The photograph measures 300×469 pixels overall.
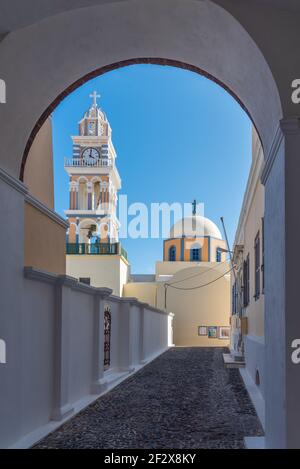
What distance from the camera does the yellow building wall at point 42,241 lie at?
746 centimetres

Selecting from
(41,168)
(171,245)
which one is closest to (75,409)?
(41,168)

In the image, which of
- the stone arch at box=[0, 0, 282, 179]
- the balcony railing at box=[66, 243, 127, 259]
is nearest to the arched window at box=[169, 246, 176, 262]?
the balcony railing at box=[66, 243, 127, 259]

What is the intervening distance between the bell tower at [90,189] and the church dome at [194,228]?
7561 mm

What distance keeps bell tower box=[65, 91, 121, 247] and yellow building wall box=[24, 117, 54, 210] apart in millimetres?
21362

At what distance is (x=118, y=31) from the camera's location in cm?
567

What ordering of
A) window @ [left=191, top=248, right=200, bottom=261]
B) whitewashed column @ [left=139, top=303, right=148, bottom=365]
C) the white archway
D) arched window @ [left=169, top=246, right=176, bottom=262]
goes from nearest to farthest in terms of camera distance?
1. the white archway
2. whitewashed column @ [left=139, top=303, right=148, bottom=365]
3. window @ [left=191, top=248, right=200, bottom=261]
4. arched window @ [left=169, top=246, right=176, bottom=262]

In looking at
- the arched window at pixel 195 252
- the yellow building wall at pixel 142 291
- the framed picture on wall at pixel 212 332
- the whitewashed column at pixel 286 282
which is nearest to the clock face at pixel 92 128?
the yellow building wall at pixel 142 291

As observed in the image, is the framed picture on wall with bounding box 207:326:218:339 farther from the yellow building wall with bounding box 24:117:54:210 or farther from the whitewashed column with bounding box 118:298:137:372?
the yellow building wall with bounding box 24:117:54:210

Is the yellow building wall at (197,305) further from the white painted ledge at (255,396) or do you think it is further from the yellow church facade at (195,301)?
the white painted ledge at (255,396)

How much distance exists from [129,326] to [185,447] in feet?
25.5

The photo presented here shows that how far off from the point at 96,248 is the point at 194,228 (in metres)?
9.94

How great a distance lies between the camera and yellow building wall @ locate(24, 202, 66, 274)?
7.46 meters

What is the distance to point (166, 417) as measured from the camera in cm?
784

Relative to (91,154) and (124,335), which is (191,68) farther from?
(91,154)
